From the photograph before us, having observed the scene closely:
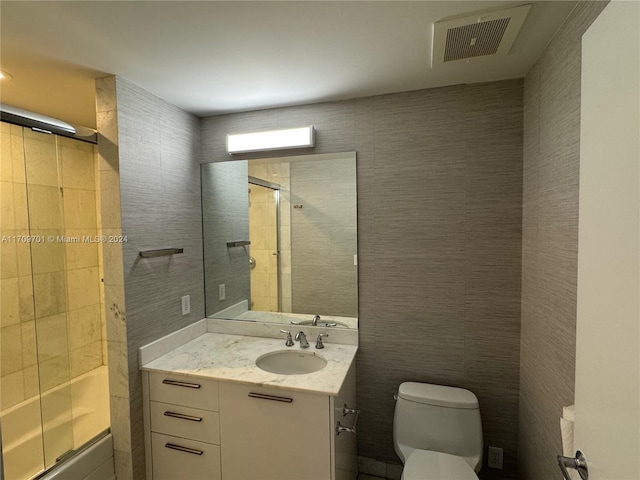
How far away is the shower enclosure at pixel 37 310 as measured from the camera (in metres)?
1.66

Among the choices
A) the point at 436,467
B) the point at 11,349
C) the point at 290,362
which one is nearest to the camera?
the point at 436,467

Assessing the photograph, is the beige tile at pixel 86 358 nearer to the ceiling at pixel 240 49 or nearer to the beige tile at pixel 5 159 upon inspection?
the beige tile at pixel 5 159

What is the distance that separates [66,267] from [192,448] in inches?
55.2

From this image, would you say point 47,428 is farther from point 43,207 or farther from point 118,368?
point 43,207

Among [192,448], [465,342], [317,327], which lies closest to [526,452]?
[465,342]

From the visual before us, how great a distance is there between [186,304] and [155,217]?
→ 24.5 inches

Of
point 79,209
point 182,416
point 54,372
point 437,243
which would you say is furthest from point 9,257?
point 437,243

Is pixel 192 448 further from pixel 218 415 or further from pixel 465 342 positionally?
pixel 465 342

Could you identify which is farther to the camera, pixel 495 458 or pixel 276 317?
pixel 276 317

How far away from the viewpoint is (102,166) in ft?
5.36

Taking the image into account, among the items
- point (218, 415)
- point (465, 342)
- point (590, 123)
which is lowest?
point (218, 415)

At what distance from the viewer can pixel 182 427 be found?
1.69 meters

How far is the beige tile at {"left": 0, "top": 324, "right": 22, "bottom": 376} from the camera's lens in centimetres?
181

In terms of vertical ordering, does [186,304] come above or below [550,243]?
below
